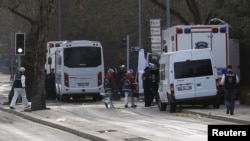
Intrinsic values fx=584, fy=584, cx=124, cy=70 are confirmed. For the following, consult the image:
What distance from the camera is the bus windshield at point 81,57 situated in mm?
34094

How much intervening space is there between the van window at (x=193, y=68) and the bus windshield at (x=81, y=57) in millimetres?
11211

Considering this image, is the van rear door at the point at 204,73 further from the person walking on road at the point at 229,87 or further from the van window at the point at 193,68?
the person walking on road at the point at 229,87

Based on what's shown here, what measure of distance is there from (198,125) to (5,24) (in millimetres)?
49140

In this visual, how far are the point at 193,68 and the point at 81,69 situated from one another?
1166 cm

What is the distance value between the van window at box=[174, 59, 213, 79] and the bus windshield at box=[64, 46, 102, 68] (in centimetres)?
1121

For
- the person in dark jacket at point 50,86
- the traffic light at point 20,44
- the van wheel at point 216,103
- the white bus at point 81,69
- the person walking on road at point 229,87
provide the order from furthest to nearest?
the person in dark jacket at point 50,86
the white bus at point 81,69
the traffic light at point 20,44
the van wheel at point 216,103
the person walking on road at point 229,87

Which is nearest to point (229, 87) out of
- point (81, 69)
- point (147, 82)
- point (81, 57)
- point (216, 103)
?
point (216, 103)

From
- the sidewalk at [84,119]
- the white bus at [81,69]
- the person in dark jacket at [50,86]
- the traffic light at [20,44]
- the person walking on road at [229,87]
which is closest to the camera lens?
the sidewalk at [84,119]

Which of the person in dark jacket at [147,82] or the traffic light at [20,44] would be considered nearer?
the person in dark jacket at [147,82]

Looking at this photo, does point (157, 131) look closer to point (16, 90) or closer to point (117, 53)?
point (16, 90)

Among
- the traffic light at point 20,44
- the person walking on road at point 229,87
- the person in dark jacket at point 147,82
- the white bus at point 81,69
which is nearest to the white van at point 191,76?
the person walking on road at point 229,87

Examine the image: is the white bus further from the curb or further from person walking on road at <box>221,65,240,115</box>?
person walking on road at <box>221,65,240,115</box>

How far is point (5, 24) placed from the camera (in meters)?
64.4

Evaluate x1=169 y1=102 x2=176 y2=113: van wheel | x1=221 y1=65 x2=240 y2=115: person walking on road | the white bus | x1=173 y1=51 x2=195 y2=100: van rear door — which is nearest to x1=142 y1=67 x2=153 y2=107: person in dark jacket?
x1=169 y1=102 x2=176 y2=113: van wheel
